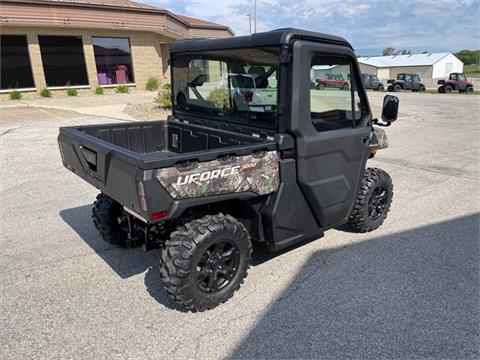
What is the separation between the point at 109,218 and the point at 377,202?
2951 mm

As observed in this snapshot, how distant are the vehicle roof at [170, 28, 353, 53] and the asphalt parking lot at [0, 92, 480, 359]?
2013 millimetres

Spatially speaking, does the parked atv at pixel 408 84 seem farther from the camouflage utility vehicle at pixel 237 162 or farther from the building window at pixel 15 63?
the camouflage utility vehicle at pixel 237 162

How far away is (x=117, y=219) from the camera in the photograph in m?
3.92

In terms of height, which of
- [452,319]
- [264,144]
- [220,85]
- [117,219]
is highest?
[220,85]

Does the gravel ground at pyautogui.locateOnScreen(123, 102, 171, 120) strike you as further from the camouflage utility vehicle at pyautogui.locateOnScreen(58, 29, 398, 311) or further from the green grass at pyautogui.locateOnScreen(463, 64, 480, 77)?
the green grass at pyautogui.locateOnScreen(463, 64, 480, 77)

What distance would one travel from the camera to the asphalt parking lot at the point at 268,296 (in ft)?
8.57

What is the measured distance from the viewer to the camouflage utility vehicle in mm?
2635

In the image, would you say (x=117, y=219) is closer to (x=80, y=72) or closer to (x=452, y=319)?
(x=452, y=319)

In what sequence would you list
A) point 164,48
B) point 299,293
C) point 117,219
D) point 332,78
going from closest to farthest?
point 299,293, point 332,78, point 117,219, point 164,48

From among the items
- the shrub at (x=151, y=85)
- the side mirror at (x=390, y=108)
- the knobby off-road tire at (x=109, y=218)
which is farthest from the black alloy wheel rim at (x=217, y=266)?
the shrub at (x=151, y=85)

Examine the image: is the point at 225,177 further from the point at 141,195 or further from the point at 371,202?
the point at 371,202

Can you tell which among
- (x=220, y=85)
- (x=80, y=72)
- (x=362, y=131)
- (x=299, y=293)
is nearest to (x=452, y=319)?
(x=299, y=293)

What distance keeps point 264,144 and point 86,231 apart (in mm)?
2647

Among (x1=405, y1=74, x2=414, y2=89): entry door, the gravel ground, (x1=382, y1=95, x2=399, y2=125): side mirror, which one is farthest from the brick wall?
(x1=405, y1=74, x2=414, y2=89): entry door
